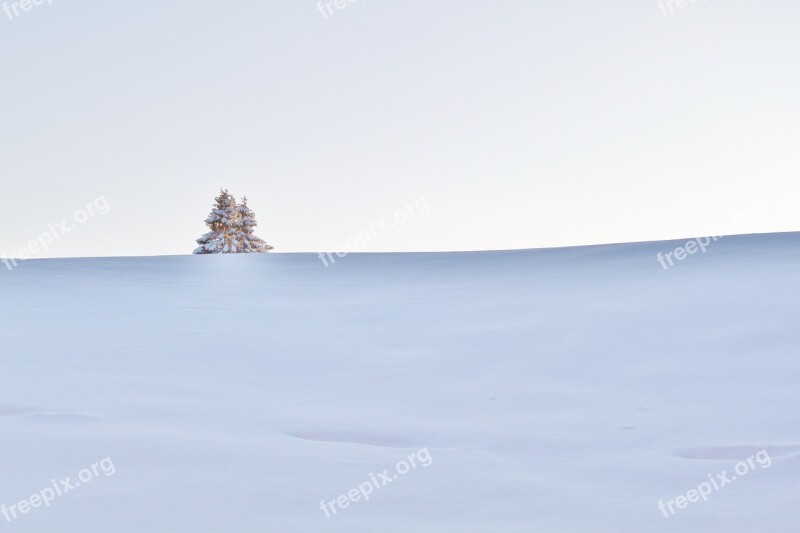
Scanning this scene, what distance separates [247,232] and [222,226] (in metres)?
0.74

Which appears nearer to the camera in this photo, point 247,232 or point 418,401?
point 418,401

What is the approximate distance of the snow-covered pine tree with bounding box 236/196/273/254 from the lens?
24609 mm

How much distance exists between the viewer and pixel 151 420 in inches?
110

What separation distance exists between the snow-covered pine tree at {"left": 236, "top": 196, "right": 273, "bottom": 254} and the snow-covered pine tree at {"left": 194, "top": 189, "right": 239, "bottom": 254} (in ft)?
0.37

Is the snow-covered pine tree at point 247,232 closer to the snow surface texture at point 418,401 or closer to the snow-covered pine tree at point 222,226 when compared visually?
the snow-covered pine tree at point 222,226

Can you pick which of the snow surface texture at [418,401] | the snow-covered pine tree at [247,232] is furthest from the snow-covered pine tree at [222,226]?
the snow surface texture at [418,401]

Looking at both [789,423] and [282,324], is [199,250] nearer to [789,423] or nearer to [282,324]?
[282,324]

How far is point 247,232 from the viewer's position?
2477 centimetres

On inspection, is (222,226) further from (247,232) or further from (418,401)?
(418,401)

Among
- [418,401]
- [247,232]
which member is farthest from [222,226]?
[418,401]

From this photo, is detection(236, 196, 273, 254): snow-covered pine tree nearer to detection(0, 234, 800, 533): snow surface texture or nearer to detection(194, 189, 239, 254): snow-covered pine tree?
detection(194, 189, 239, 254): snow-covered pine tree

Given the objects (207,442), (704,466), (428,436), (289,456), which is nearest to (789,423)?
(704,466)

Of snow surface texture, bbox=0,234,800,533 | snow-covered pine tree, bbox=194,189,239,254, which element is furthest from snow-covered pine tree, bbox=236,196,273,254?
snow surface texture, bbox=0,234,800,533

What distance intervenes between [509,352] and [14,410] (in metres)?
2.08
